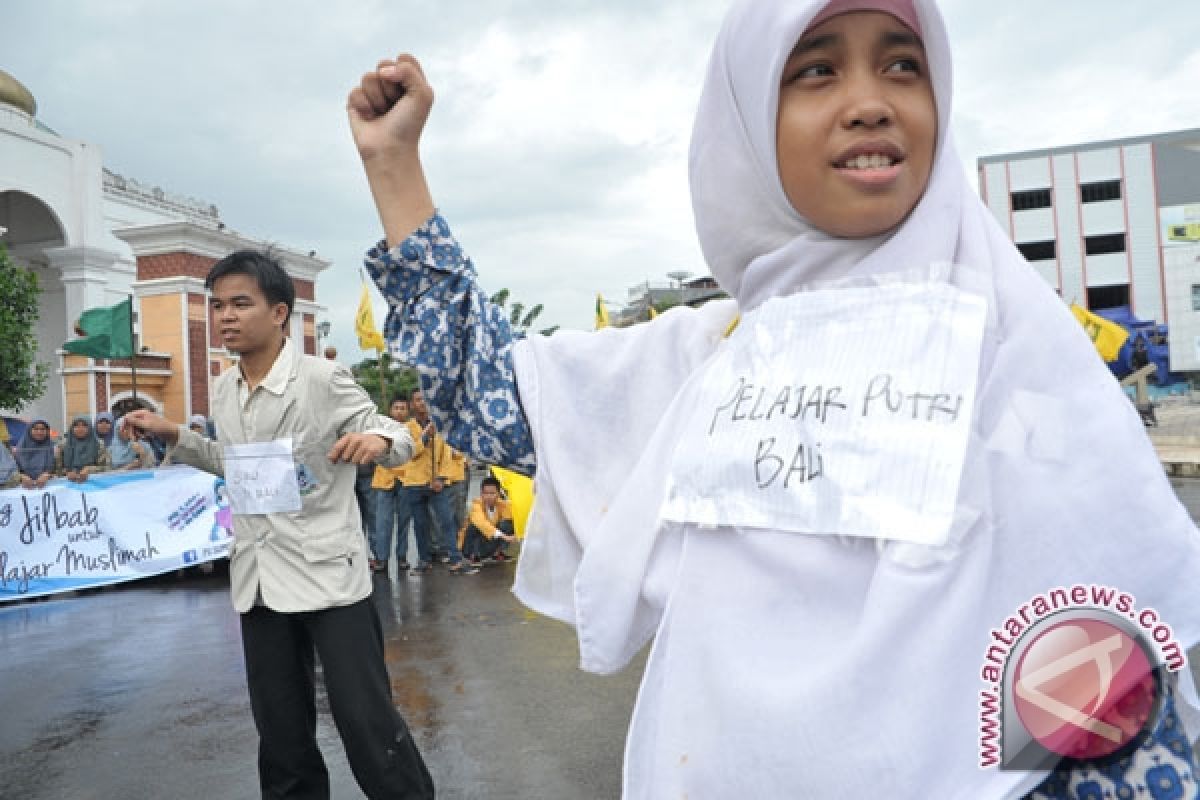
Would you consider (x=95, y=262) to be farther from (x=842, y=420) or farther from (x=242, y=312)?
(x=842, y=420)

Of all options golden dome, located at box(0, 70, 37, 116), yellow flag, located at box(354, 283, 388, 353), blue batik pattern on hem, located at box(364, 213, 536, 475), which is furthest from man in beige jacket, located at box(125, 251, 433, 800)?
golden dome, located at box(0, 70, 37, 116)

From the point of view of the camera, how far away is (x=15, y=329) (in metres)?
15.3

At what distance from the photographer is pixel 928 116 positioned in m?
1.06

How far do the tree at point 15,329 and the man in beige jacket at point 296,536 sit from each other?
14.6 metres

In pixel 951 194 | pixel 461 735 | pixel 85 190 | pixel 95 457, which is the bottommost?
pixel 461 735

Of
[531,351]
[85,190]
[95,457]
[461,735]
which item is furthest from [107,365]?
[531,351]

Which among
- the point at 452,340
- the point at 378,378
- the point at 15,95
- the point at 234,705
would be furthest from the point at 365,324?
the point at 378,378

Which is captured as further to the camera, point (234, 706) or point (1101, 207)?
point (1101, 207)

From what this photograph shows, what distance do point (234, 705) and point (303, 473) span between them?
2287 mm

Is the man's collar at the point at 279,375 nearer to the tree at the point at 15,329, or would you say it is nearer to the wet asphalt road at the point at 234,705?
the wet asphalt road at the point at 234,705

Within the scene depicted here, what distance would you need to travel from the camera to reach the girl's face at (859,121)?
103 centimetres

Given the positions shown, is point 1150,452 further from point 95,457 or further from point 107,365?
point 107,365

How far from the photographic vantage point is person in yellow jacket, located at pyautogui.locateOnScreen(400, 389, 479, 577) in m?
8.64

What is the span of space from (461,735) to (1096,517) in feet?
11.9
